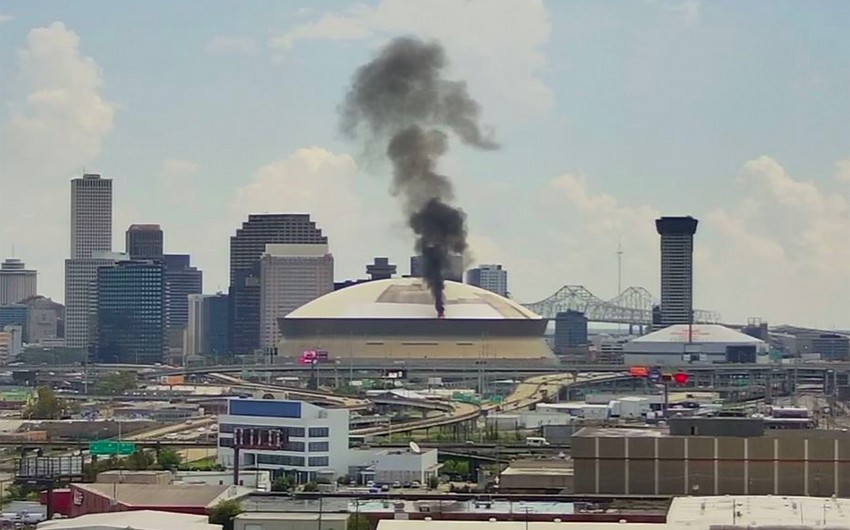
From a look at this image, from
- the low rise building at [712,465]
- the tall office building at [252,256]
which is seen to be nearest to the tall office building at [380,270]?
the tall office building at [252,256]

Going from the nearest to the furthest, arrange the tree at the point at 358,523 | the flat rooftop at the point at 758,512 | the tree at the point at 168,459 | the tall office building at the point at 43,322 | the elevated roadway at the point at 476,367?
the flat rooftop at the point at 758,512, the tree at the point at 358,523, the tree at the point at 168,459, the elevated roadway at the point at 476,367, the tall office building at the point at 43,322

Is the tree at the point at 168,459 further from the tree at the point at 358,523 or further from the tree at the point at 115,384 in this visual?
the tree at the point at 115,384

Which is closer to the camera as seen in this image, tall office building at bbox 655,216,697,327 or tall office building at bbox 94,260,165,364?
tall office building at bbox 94,260,165,364

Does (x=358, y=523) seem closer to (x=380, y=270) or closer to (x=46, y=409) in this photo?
(x=46, y=409)

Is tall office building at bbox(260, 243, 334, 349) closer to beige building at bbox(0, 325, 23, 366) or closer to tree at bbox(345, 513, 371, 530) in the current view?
beige building at bbox(0, 325, 23, 366)

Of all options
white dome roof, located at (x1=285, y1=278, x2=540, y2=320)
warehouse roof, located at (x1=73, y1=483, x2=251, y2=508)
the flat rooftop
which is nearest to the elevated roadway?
white dome roof, located at (x1=285, y1=278, x2=540, y2=320)

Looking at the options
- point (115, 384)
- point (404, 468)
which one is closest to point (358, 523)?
point (404, 468)

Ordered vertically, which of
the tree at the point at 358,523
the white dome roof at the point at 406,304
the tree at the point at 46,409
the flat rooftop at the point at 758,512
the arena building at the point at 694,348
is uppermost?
the white dome roof at the point at 406,304
